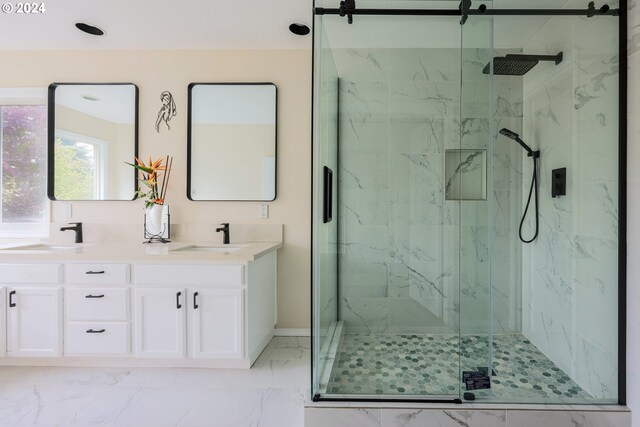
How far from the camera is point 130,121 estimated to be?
274 centimetres

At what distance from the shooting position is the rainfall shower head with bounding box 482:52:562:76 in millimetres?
1997

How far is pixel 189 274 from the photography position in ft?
6.97

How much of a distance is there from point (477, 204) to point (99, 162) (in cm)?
288

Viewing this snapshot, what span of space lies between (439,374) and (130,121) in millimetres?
2893

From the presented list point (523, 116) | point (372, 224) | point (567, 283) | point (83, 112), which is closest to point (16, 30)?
point (83, 112)

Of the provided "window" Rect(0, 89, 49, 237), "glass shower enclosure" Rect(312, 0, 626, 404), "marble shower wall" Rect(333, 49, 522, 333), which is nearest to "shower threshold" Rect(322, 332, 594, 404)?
"glass shower enclosure" Rect(312, 0, 626, 404)

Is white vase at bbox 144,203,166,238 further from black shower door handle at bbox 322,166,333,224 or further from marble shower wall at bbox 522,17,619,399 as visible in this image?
marble shower wall at bbox 522,17,619,399

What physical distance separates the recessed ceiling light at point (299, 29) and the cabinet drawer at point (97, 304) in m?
2.13

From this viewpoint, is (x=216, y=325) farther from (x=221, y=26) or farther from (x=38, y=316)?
(x=221, y=26)

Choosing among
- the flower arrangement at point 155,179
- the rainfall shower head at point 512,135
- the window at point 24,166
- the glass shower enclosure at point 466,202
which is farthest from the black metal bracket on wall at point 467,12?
the window at point 24,166

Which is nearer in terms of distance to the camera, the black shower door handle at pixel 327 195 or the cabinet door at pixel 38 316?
the black shower door handle at pixel 327 195

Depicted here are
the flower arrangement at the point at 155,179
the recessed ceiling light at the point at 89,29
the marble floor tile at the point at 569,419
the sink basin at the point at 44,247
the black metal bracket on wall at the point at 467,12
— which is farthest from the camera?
the flower arrangement at the point at 155,179

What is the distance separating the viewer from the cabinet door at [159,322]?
2121mm

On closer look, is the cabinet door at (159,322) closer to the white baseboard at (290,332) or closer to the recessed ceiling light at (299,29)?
the white baseboard at (290,332)
